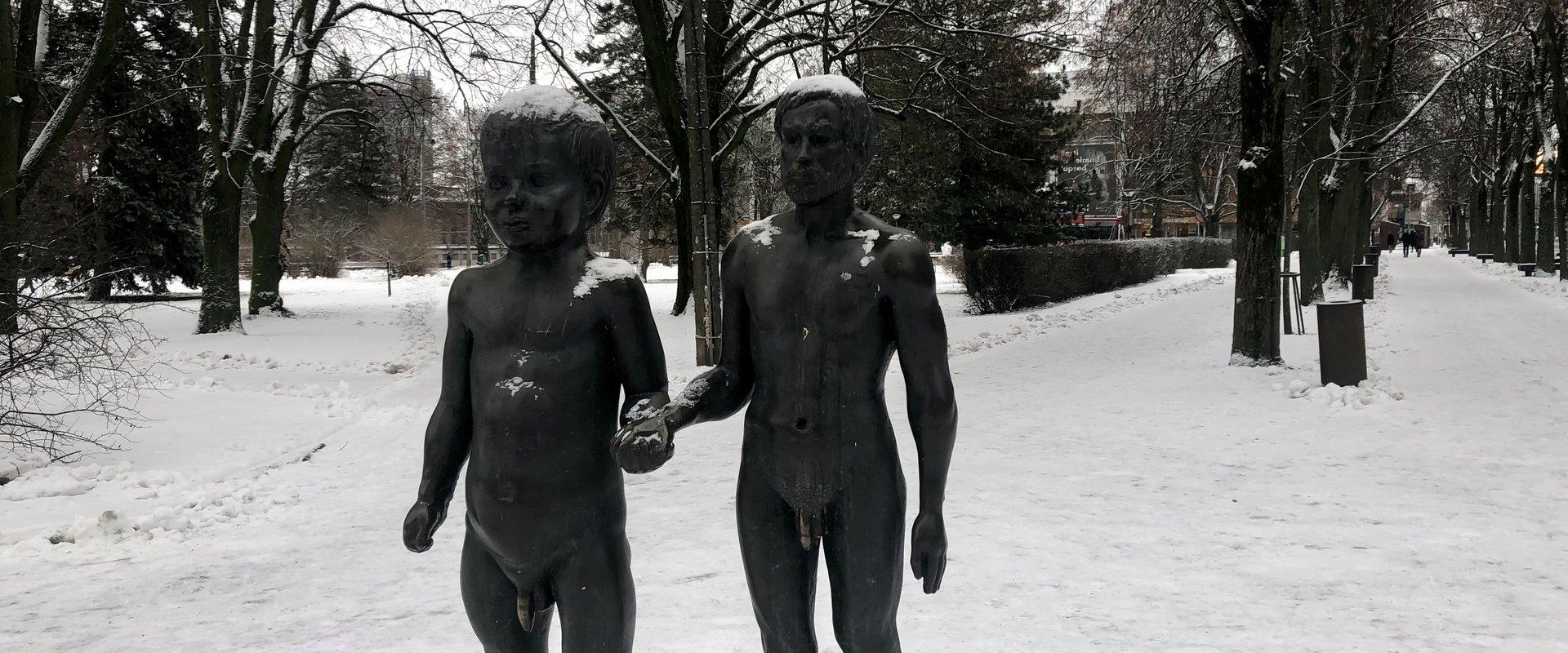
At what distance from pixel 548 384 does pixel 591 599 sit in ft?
1.69

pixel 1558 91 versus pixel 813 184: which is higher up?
pixel 1558 91

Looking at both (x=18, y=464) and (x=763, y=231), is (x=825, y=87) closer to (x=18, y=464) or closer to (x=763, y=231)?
(x=763, y=231)

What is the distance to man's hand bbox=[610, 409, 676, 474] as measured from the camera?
→ 6.32 ft

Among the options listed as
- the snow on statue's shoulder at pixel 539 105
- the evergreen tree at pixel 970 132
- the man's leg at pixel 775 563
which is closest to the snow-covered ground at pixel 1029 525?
the man's leg at pixel 775 563

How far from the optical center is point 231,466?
7105mm

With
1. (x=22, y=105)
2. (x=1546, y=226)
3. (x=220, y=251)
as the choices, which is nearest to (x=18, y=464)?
(x=22, y=105)

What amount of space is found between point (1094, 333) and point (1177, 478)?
9.70 m

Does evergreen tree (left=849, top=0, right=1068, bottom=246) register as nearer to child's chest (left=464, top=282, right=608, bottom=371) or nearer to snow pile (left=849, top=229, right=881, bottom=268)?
snow pile (left=849, top=229, right=881, bottom=268)

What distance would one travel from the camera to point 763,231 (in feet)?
7.81

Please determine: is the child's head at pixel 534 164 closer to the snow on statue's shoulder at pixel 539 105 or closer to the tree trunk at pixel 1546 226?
the snow on statue's shoulder at pixel 539 105

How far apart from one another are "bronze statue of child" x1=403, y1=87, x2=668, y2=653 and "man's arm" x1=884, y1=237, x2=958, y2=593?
57 centimetres

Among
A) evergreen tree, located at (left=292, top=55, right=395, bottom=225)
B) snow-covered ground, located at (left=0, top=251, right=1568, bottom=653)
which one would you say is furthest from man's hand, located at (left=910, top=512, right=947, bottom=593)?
evergreen tree, located at (left=292, top=55, right=395, bottom=225)

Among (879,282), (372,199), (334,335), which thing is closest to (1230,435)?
(879,282)

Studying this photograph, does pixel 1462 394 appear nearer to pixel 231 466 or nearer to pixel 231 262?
pixel 231 466
